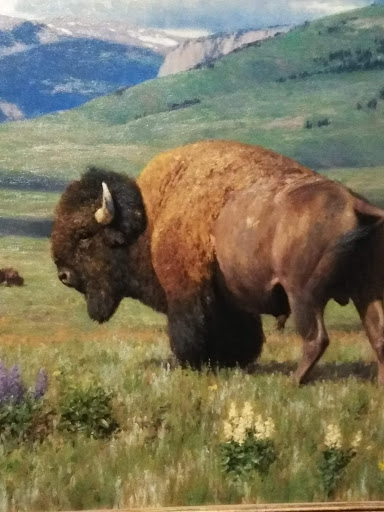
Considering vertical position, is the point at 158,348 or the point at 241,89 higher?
the point at 241,89

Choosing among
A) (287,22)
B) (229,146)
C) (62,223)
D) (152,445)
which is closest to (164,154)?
(229,146)

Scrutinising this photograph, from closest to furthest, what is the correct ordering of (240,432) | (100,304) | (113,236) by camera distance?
1. (240,432)
2. (100,304)
3. (113,236)

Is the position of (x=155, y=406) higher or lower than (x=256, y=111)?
lower

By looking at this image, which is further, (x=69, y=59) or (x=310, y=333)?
(x=69, y=59)

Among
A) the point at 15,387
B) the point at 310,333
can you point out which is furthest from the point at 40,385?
the point at 310,333

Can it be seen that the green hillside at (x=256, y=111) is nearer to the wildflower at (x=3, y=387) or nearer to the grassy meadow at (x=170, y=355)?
the grassy meadow at (x=170, y=355)

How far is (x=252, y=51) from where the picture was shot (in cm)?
282

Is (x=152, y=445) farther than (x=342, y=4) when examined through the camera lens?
No

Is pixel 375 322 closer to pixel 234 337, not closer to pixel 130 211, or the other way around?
pixel 234 337

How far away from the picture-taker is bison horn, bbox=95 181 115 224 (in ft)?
8.87

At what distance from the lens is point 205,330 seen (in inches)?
108

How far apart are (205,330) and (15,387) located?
604mm

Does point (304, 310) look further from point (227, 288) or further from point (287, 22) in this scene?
point (287, 22)

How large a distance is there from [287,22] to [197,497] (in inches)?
57.9
